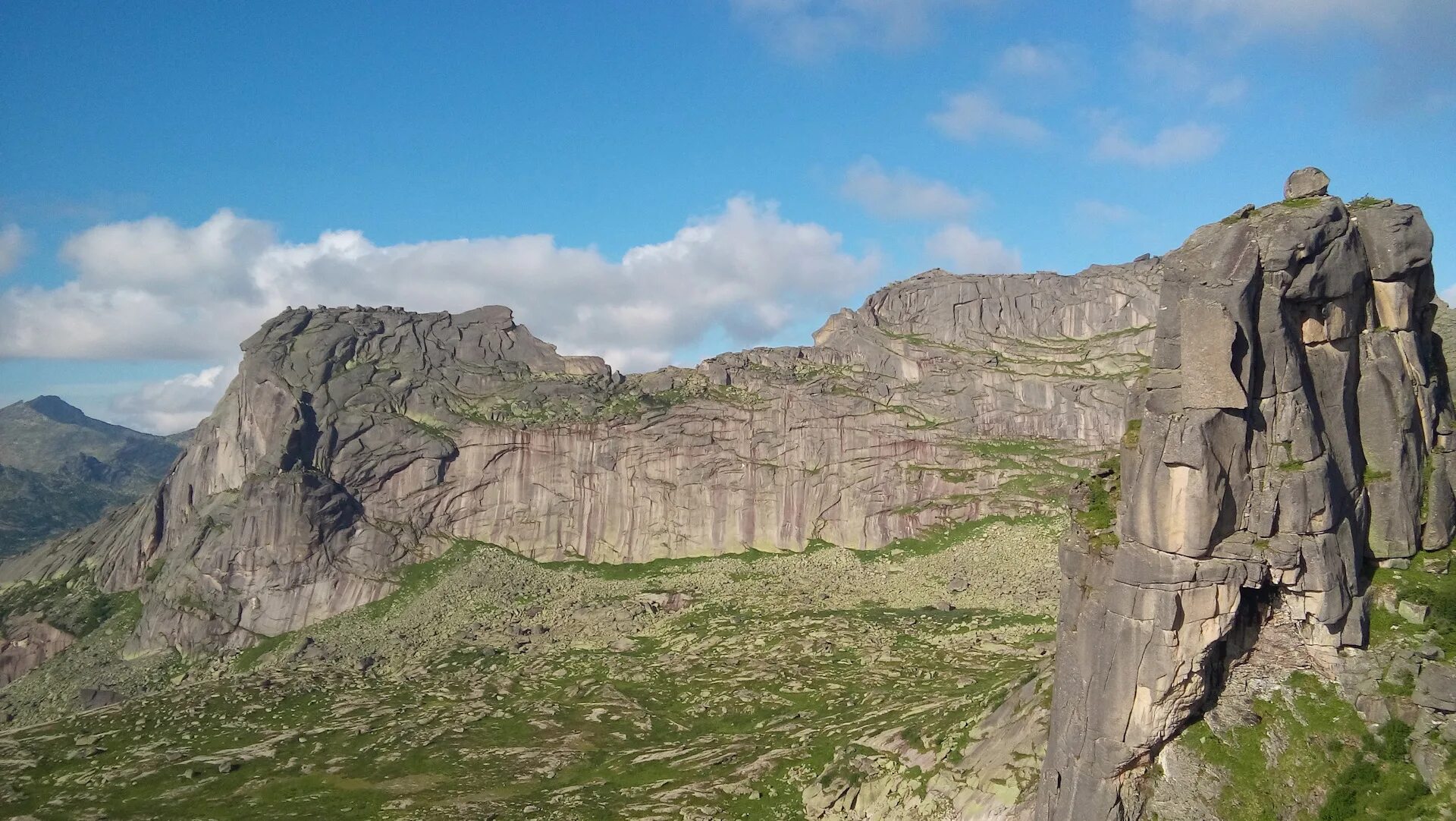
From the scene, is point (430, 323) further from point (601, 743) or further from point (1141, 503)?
point (1141, 503)

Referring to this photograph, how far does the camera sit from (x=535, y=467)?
17112cm

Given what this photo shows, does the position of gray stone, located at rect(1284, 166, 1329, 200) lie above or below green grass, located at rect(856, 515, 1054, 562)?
above

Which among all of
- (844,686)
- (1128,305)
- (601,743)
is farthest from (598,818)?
(1128,305)

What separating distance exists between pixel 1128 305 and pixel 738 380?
8474cm

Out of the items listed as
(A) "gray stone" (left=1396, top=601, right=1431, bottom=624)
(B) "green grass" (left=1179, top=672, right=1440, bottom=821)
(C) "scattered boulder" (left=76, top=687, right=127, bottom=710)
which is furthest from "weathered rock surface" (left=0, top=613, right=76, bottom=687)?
(A) "gray stone" (left=1396, top=601, right=1431, bottom=624)

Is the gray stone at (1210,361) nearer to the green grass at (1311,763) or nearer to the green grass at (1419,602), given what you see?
the green grass at (1419,602)

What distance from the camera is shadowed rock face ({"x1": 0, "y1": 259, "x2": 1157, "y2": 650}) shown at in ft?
503

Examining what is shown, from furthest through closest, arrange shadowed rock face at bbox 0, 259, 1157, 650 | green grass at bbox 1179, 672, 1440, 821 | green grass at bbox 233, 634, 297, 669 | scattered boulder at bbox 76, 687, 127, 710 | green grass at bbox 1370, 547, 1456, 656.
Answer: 1. shadowed rock face at bbox 0, 259, 1157, 650
2. green grass at bbox 233, 634, 297, 669
3. scattered boulder at bbox 76, 687, 127, 710
4. green grass at bbox 1370, 547, 1456, 656
5. green grass at bbox 1179, 672, 1440, 821

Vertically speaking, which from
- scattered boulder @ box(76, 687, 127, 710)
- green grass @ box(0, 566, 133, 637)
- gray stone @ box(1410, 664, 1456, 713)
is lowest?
scattered boulder @ box(76, 687, 127, 710)

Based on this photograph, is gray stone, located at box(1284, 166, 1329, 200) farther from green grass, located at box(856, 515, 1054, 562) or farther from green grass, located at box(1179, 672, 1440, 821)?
green grass, located at box(856, 515, 1054, 562)

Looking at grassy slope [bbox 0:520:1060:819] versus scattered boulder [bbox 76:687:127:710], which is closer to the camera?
grassy slope [bbox 0:520:1060:819]

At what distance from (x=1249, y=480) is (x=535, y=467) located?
146m

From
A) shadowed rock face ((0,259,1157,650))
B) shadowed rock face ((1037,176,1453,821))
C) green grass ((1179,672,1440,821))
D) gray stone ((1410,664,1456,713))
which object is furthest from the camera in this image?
shadowed rock face ((0,259,1157,650))

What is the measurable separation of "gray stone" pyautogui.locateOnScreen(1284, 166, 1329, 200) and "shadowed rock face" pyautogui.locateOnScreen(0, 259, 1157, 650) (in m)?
116
